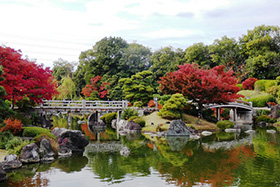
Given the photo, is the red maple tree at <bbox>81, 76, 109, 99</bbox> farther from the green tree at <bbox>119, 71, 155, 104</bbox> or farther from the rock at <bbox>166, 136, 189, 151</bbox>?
the rock at <bbox>166, 136, 189, 151</bbox>

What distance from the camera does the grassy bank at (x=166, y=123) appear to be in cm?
2866

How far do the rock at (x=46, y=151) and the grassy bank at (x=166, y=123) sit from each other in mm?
13629

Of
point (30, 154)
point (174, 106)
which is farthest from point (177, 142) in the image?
point (30, 154)

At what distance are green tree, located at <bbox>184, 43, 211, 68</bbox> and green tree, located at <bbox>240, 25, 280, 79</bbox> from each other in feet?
22.4

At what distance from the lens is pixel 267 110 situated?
1494 inches

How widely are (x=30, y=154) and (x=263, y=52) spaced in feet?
143

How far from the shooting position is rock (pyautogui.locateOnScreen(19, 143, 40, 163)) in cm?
1469

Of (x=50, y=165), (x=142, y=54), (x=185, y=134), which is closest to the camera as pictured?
(x=50, y=165)

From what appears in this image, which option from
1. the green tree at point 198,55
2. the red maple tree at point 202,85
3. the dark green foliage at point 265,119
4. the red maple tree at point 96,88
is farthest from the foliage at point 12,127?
the green tree at point 198,55

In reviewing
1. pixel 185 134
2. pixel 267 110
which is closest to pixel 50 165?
pixel 185 134

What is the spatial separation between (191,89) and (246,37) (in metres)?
27.3

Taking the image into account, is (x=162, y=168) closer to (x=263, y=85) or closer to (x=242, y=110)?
(x=242, y=110)

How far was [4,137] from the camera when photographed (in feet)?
54.8

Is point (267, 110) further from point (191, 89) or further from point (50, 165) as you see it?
point (50, 165)
